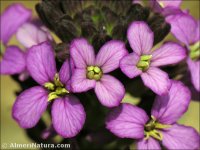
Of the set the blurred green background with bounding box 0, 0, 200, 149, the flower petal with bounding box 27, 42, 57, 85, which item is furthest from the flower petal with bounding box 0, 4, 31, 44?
the blurred green background with bounding box 0, 0, 200, 149

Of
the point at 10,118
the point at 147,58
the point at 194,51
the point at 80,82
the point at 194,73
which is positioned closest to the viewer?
the point at 80,82

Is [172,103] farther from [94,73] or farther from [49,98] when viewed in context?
[49,98]

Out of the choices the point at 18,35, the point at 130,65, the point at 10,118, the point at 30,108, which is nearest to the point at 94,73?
the point at 130,65

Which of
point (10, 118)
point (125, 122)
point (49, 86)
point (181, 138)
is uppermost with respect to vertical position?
point (49, 86)

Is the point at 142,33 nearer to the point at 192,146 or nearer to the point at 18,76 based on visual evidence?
the point at 192,146

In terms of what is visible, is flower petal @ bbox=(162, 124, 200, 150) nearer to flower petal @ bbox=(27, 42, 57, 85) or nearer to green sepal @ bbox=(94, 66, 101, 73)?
green sepal @ bbox=(94, 66, 101, 73)

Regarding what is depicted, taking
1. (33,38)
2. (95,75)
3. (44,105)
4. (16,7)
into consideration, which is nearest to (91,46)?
(95,75)

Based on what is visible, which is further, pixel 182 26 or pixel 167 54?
pixel 182 26
